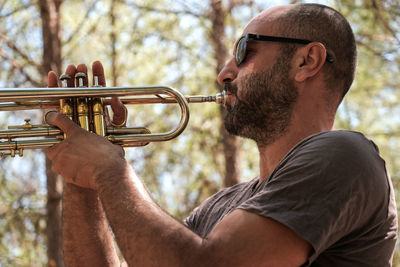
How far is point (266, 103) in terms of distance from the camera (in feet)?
8.13

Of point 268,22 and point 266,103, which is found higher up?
point 268,22

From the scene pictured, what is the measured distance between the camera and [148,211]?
1.98 m

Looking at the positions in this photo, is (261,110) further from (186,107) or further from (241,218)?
(241,218)

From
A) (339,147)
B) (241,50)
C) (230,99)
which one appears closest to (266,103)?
(230,99)

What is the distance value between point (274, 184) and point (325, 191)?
17cm

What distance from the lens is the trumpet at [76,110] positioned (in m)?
2.50

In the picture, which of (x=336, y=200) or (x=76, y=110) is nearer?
(x=336, y=200)

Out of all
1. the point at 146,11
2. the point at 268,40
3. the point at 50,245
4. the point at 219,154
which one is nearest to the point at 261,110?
the point at 268,40

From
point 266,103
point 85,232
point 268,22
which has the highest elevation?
point 268,22

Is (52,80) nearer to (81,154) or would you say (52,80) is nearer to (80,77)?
(80,77)

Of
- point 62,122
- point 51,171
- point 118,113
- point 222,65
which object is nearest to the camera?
point 62,122

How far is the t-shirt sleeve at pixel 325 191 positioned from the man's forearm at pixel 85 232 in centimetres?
93

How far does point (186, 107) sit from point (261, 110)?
0.34m

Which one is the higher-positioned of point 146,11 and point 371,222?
point 146,11
